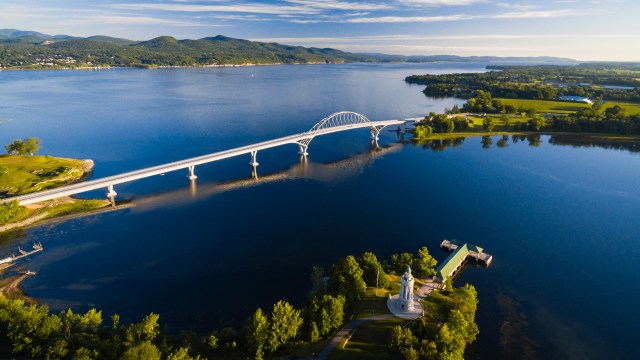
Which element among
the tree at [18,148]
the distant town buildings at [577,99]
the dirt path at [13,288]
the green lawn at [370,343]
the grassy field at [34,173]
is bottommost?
the dirt path at [13,288]

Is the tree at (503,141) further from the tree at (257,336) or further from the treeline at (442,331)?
the tree at (257,336)

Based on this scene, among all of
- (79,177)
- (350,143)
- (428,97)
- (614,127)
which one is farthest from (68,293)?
(428,97)

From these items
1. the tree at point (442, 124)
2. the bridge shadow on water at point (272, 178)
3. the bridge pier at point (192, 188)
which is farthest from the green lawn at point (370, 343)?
the tree at point (442, 124)

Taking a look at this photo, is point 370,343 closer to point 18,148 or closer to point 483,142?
point 18,148

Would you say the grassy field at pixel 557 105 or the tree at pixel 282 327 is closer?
the tree at pixel 282 327

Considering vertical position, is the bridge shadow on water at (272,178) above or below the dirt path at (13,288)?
above

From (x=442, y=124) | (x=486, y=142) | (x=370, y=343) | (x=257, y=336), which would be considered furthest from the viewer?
(x=442, y=124)

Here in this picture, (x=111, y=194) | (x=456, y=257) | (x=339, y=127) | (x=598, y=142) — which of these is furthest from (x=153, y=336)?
(x=598, y=142)
